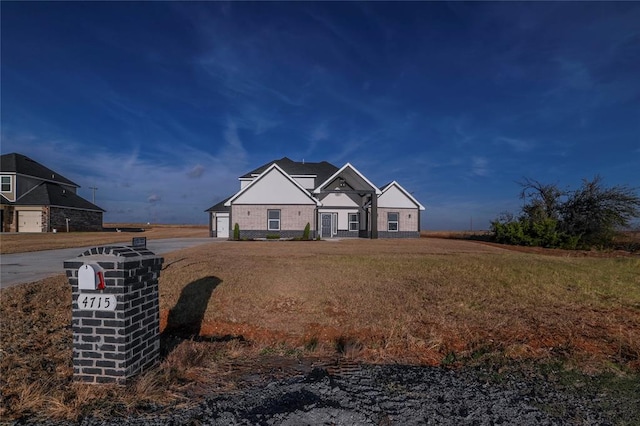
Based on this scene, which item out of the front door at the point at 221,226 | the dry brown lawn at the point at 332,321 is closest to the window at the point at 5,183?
the front door at the point at 221,226

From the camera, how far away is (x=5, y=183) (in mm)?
34062

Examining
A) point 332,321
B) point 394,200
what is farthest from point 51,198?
point 332,321

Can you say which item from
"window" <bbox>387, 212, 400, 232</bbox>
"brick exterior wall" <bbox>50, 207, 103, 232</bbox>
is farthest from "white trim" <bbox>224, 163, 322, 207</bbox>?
"brick exterior wall" <bbox>50, 207, 103, 232</bbox>

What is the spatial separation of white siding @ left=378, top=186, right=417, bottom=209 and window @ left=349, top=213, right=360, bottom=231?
7.19ft

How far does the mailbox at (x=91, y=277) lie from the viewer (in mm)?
3789

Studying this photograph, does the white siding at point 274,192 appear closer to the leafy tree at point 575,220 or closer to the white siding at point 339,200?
the white siding at point 339,200

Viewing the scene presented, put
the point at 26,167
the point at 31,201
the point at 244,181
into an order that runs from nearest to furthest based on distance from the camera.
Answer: the point at 244,181
the point at 31,201
the point at 26,167

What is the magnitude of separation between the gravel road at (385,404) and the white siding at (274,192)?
23.0 m

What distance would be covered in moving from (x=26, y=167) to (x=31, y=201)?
4.51 metres

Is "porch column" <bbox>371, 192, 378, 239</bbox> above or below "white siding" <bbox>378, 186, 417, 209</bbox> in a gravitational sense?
below

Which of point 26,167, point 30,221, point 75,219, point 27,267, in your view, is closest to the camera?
point 27,267

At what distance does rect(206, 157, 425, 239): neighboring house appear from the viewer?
27.0m

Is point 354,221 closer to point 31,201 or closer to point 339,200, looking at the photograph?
point 339,200

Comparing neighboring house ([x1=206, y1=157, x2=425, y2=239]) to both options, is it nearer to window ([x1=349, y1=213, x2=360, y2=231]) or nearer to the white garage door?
window ([x1=349, y1=213, x2=360, y2=231])
